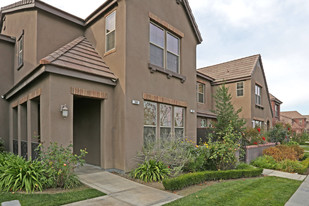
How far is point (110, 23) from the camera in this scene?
28.7ft

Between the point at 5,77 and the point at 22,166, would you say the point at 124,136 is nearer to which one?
the point at 22,166

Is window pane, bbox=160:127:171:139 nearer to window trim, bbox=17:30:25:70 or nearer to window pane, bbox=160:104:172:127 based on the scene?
window pane, bbox=160:104:172:127

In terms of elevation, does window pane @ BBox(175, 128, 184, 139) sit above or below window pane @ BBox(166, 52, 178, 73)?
below

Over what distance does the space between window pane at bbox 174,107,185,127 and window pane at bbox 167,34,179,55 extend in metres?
2.89

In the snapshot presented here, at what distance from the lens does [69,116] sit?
22.2ft

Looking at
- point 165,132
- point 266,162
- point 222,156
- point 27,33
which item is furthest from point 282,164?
point 27,33

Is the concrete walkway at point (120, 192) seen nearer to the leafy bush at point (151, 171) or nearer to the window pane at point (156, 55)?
the leafy bush at point (151, 171)

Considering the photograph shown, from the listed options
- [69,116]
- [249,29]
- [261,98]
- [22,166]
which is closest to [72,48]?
[69,116]

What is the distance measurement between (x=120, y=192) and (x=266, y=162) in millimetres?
7821

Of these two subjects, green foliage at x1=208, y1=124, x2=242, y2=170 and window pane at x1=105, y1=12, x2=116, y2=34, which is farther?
window pane at x1=105, y1=12, x2=116, y2=34

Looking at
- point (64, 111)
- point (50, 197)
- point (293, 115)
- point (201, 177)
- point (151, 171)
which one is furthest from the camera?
point (293, 115)

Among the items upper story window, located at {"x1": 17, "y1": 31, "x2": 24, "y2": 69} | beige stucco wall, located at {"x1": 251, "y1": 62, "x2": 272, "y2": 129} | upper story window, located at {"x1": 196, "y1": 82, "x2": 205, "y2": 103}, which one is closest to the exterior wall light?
upper story window, located at {"x1": 17, "y1": 31, "x2": 24, "y2": 69}

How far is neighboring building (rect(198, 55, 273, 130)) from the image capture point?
1820 centimetres

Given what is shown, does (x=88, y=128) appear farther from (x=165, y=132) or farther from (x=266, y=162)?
(x=266, y=162)
